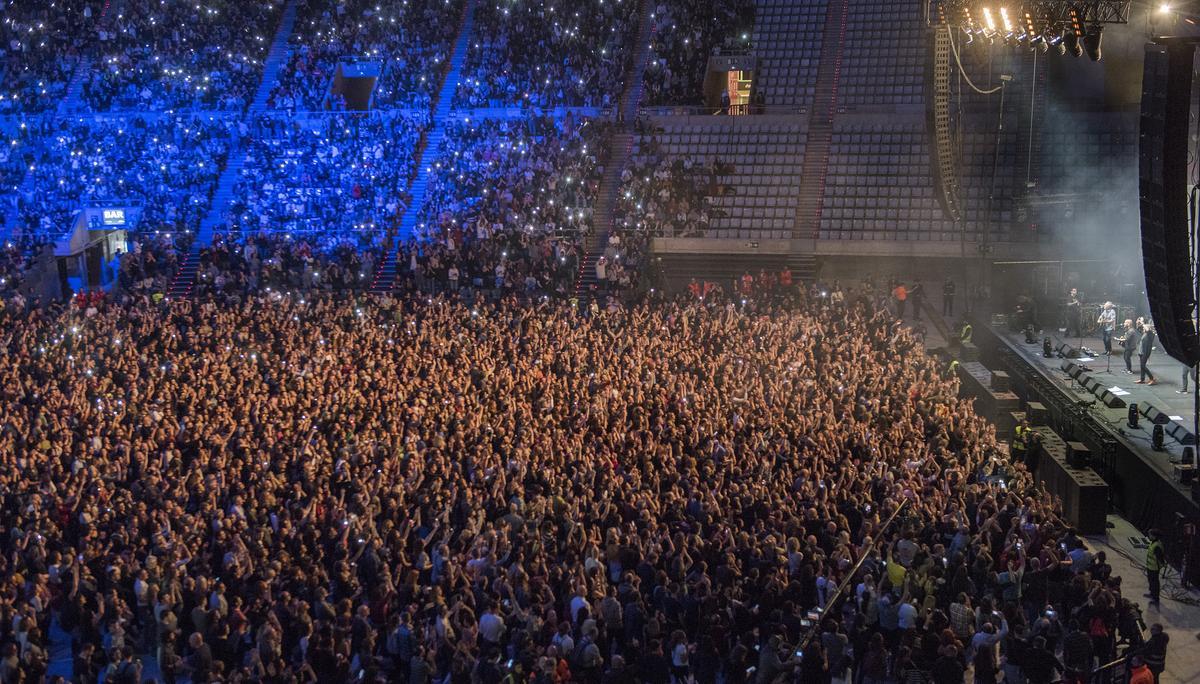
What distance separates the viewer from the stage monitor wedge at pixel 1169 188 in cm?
1181

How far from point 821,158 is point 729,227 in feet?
11.1

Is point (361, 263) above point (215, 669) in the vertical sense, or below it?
above

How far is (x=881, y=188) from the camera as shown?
29547 millimetres

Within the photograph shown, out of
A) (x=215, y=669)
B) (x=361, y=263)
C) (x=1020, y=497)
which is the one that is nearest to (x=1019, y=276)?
(x=1020, y=497)

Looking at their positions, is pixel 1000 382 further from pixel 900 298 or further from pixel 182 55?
pixel 182 55

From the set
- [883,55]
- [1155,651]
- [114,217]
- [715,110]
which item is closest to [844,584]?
[1155,651]

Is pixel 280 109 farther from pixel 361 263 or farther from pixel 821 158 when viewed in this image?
pixel 821 158

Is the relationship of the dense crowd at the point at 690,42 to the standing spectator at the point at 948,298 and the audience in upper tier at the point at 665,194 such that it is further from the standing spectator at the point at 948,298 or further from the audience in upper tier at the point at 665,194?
the standing spectator at the point at 948,298

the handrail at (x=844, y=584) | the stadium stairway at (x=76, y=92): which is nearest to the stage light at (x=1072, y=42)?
the handrail at (x=844, y=584)

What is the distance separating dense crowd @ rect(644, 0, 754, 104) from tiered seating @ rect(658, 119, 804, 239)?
1.40 m

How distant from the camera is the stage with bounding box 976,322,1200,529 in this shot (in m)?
15.4

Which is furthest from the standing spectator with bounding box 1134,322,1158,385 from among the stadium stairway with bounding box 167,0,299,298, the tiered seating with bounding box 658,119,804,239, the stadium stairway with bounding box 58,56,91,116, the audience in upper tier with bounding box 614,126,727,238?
the stadium stairway with bounding box 58,56,91,116

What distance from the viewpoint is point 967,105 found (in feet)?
101

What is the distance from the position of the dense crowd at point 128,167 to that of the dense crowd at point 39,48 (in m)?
1.63
